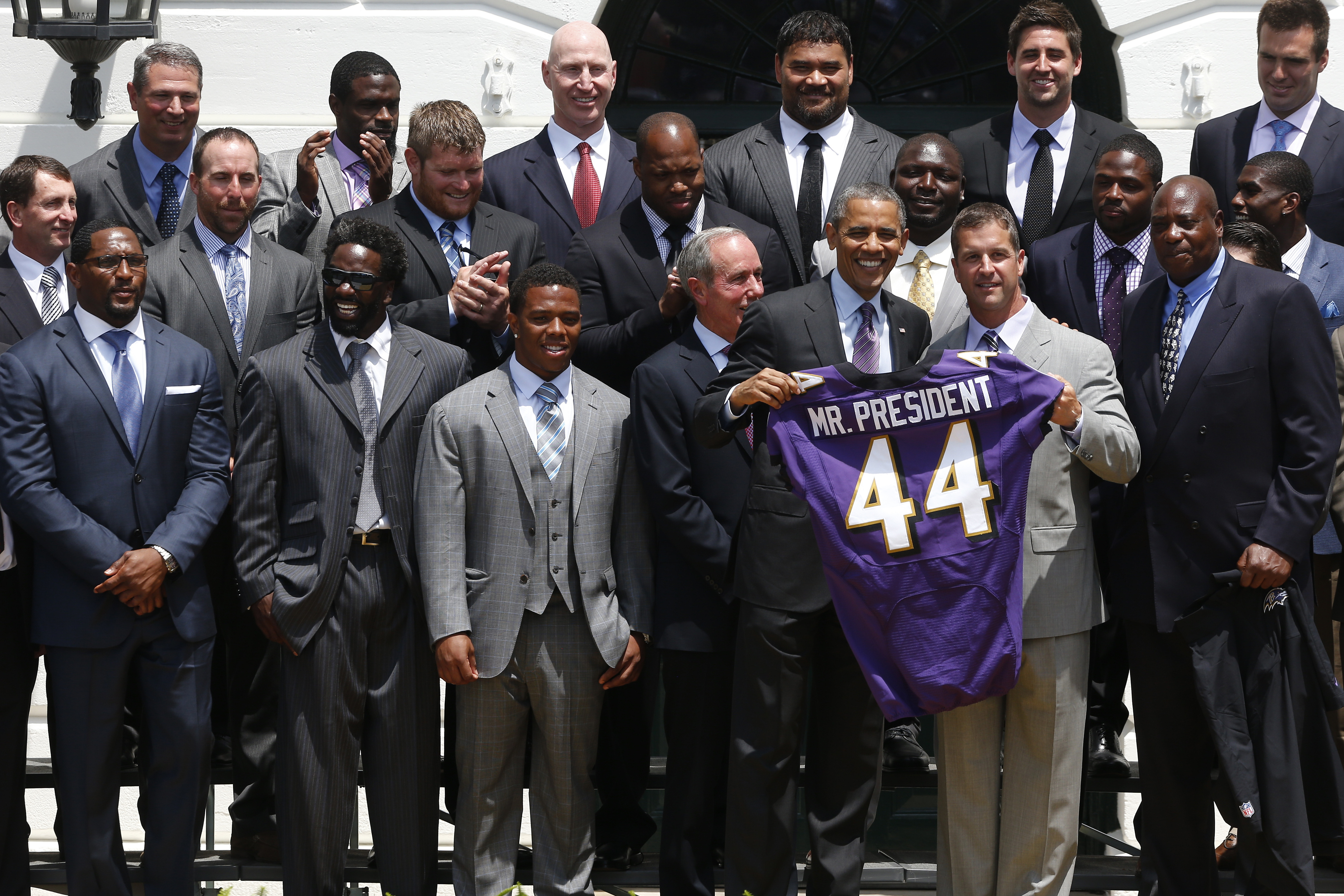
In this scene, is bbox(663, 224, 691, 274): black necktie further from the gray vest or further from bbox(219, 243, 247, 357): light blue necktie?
bbox(219, 243, 247, 357): light blue necktie

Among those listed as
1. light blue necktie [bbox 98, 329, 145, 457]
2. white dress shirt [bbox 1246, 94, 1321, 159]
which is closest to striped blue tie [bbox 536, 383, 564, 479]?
light blue necktie [bbox 98, 329, 145, 457]

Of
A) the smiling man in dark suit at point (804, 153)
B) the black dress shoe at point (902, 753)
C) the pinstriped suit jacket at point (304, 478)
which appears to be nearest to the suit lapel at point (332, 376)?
the pinstriped suit jacket at point (304, 478)

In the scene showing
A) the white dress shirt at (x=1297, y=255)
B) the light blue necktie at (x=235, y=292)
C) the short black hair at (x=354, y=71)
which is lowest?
the light blue necktie at (x=235, y=292)

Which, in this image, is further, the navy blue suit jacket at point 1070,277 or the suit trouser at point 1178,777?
the navy blue suit jacket at point 1070,277

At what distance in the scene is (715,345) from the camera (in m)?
5.14

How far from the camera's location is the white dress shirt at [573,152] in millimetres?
6086

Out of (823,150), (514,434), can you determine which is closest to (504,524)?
(514,434)

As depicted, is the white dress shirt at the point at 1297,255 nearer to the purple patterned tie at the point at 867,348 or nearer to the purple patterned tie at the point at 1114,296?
the purple patterned tie at the point at 1114,296

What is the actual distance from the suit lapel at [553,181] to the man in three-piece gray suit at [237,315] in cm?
102

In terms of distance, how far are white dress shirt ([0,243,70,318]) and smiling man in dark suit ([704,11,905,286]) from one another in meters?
2.54

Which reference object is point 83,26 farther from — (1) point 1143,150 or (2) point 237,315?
(1) point 1143,150

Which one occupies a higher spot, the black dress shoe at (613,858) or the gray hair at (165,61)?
the gray hair at (165,61)

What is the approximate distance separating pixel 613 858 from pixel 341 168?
2.97m

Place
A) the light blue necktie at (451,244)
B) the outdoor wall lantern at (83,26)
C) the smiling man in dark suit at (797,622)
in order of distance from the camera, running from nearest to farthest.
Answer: the smiling man in dark suit at (797,622), the light blue necktie at (451,244), the outdoor wall lantern at (83,26)
